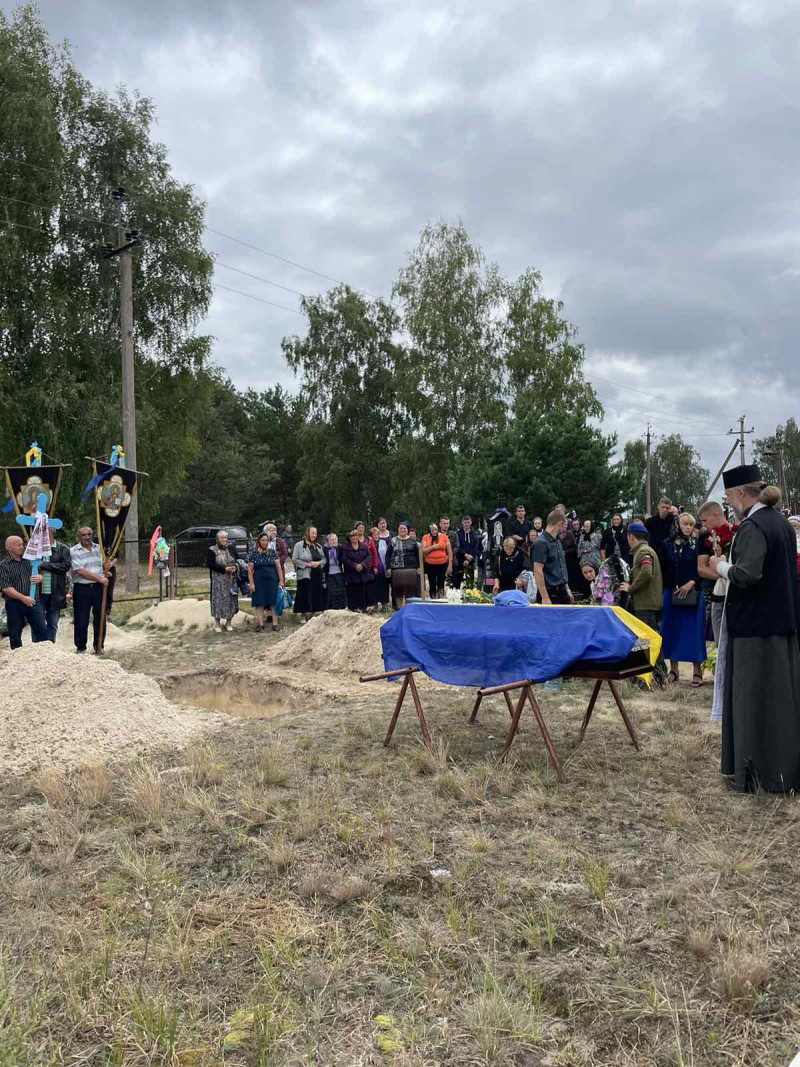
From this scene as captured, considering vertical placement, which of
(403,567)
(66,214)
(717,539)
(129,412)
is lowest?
Result: (403,567)

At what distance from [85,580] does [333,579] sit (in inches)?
176

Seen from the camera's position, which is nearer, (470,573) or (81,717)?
(81,717)

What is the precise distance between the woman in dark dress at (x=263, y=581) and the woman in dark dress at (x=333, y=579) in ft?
2.81

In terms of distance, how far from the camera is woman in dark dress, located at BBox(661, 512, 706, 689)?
910 cm

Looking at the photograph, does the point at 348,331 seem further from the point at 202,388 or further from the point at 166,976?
the point at 166,976

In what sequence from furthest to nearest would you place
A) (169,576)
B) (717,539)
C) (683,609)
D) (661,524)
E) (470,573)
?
(169,576) < (470,573) < (661,524) < (683,609) < (717,539)

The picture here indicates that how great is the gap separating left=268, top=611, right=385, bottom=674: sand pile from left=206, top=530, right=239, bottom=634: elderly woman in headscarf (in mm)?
2749

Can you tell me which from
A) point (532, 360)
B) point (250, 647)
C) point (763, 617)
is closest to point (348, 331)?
point (532, 360)

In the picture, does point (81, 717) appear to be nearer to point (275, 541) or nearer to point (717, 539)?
point (717, 539)

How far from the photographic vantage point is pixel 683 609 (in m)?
9.23

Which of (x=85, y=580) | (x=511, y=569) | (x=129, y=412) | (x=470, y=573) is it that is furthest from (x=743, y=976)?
(x=129, y=412)

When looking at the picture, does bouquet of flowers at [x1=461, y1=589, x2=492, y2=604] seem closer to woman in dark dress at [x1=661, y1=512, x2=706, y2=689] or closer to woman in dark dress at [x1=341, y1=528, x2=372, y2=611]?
woman in dark dress at [x1=341, y1=528, x2=372, y2=611]

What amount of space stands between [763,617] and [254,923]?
136 inches

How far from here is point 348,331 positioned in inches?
1527
